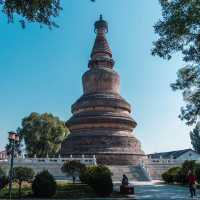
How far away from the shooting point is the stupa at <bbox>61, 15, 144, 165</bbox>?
36.3 metres

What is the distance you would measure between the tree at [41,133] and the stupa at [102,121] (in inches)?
383

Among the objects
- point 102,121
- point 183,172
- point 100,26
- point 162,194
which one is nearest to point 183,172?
point 183,172

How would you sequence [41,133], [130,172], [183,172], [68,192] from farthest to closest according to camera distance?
[41,133] → [130,172] → [183,172] → [68,192]

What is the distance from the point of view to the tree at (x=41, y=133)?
49750mm

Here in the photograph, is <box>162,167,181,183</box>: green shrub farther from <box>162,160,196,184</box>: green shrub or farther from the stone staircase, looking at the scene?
the stone staircase

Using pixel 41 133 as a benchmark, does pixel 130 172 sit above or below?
below

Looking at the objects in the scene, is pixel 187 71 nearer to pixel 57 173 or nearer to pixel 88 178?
pixel 88 178

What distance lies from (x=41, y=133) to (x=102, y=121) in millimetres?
14988

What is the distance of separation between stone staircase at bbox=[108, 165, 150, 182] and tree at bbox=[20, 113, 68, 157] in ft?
62.2

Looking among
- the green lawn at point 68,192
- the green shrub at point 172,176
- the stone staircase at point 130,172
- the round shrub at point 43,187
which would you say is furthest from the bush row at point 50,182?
the stone staircase at point 130,172

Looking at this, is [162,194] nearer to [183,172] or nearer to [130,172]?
[183,172]

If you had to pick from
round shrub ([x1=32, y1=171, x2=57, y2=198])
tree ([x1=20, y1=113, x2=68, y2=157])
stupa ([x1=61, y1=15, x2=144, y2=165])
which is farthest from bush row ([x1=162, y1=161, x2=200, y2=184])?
tree ([x1=20, y1=113, x2=68, y2=157])

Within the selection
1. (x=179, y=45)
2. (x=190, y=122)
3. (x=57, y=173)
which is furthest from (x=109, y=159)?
(x=179, y=45)

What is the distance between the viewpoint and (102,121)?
38.1 metres
